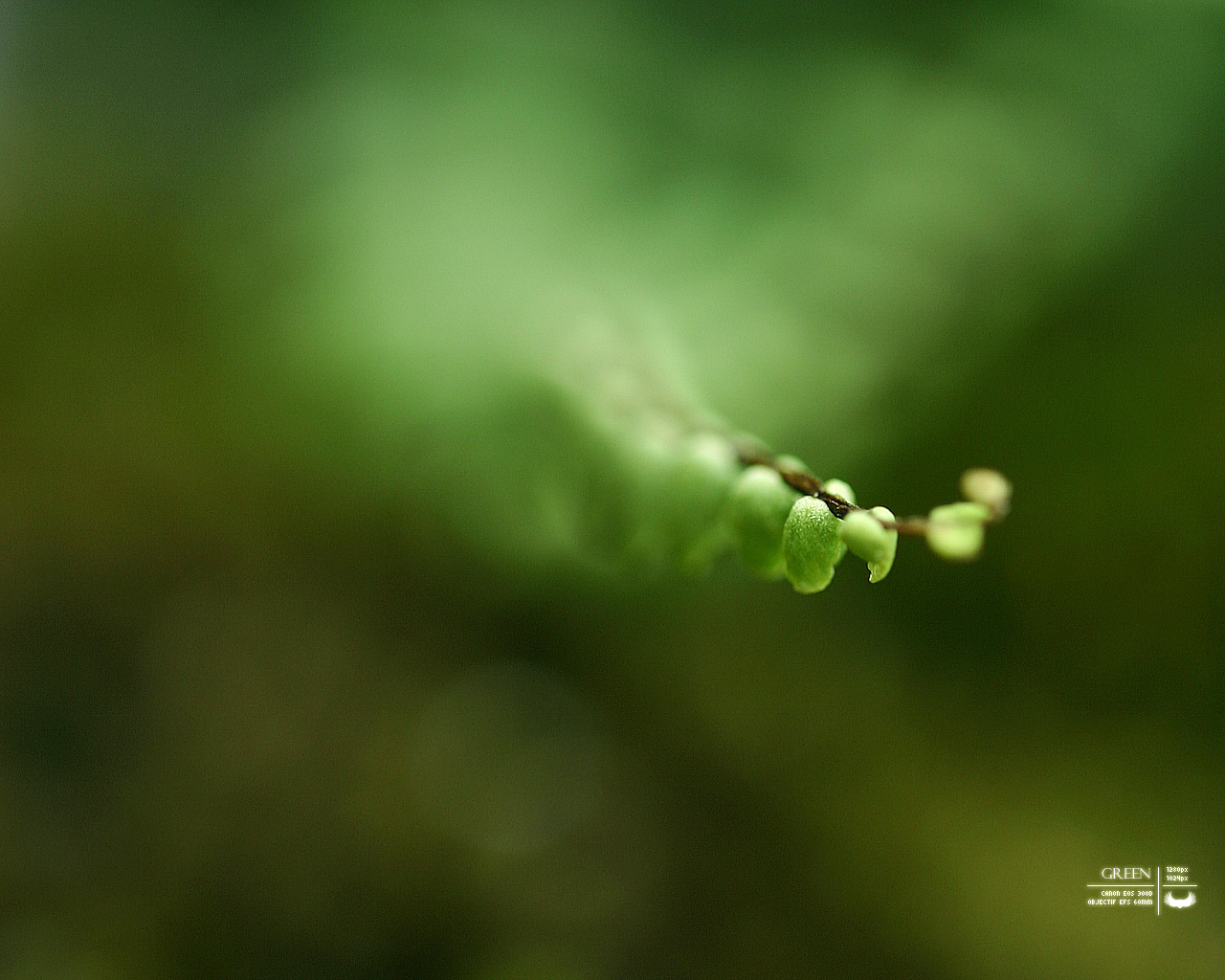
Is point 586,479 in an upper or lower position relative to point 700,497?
upper

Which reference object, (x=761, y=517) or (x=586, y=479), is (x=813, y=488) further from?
(x=586, y=479)

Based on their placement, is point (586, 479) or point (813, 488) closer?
point (813, 488)

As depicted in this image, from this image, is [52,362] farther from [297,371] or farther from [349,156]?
[349,156]

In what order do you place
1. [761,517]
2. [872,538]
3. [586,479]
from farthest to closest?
[586,479] → [761,517] → [872,538]

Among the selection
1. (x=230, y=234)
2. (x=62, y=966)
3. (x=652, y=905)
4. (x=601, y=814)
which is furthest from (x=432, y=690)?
(x=230, y=234)

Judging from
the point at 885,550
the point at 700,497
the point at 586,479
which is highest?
the point at 586,479

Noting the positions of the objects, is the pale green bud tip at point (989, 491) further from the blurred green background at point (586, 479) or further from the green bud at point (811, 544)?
the blurred green background at point (586, 479)

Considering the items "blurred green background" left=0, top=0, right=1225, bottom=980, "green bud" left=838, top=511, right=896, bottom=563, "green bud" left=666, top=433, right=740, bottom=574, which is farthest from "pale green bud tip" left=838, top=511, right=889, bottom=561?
"blurred green background" left=0, top=0, right=1225, bottom=980

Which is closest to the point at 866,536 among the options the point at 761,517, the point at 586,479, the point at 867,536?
the point at 867,536
